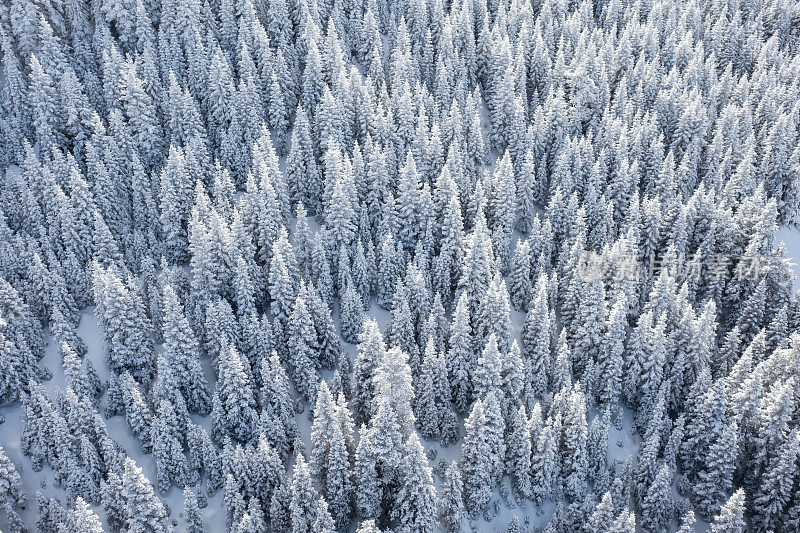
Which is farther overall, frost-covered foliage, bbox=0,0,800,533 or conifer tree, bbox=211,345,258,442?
conifer tree, bbox=211,345,258,442

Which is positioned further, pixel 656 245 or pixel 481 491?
pixel 656 245

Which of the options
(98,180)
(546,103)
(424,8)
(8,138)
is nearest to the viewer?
(98,180)

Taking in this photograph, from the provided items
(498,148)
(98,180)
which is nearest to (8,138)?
(98,180)

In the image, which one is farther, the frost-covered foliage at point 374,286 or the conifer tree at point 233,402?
the conifer tree at point 233,402

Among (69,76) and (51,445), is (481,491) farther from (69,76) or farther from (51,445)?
(69,76)

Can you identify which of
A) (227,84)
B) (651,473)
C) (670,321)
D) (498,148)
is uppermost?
(227,84)

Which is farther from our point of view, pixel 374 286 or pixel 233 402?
pixel 374 286

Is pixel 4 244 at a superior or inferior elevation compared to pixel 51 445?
superior

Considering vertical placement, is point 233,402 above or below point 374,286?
above
